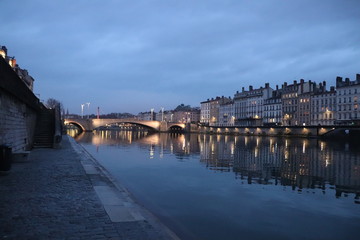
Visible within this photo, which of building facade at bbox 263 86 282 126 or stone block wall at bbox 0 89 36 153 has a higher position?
building facade at bbox 263 86 282 126

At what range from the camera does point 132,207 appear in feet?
33.6

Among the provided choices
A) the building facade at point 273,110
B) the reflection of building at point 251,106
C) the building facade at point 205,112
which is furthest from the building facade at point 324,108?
the building facade at point 205,112

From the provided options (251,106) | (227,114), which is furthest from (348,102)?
(227,114)

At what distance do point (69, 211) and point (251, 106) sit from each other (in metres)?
137

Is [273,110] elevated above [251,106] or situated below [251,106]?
below

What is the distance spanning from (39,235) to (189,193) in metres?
8.99

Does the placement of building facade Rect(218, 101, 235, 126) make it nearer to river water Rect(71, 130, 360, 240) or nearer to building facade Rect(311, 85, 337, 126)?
building facade Rect(311, 85, 337, 126)

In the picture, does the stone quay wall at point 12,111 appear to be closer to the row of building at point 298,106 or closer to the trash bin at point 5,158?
the trash bin at point 5,158

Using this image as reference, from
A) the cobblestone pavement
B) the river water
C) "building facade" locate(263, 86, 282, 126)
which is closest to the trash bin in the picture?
the cobblestone pavement

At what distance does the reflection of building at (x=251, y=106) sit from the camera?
135625mm

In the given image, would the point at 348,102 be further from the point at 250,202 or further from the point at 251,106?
the point at 250,202

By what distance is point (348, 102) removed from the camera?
323 ft

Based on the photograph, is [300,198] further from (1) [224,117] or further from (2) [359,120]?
(1) [224,117]

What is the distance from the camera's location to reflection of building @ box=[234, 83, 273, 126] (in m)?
136
